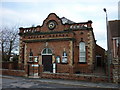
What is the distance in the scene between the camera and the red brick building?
60.2 feet

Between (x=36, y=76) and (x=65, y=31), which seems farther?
(x=65, y=31)

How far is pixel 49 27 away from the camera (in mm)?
20719

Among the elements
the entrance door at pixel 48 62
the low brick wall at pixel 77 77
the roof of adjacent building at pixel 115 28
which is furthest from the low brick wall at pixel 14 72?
the roof of adjacent building at pixel 115 28

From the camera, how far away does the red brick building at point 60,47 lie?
18344 mm

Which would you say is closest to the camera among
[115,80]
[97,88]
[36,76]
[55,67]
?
[97,88]

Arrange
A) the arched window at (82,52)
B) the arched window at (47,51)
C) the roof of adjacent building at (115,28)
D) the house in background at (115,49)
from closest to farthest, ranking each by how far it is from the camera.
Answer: the house in background at (115,49) < the arched window at (82,52) < the arched window at (47,51) < the roof of adjacent building at (115,28)

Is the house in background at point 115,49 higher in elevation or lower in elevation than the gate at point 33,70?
higher

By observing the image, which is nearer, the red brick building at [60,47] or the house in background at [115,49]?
the house in background at [115,49]

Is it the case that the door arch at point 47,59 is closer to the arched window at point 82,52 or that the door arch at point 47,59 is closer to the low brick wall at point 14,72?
the low brick wall at point 14,72

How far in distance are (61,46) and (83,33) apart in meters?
3.69

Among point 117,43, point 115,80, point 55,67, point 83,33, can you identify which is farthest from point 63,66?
point 117,43

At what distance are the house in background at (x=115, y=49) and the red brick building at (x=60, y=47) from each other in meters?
3.92

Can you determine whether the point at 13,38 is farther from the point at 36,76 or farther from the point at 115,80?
the point at 115,80

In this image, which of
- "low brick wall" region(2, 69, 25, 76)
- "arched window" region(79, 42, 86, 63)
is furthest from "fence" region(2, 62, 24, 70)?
"arched window" region(79, 42, 86, 63)
